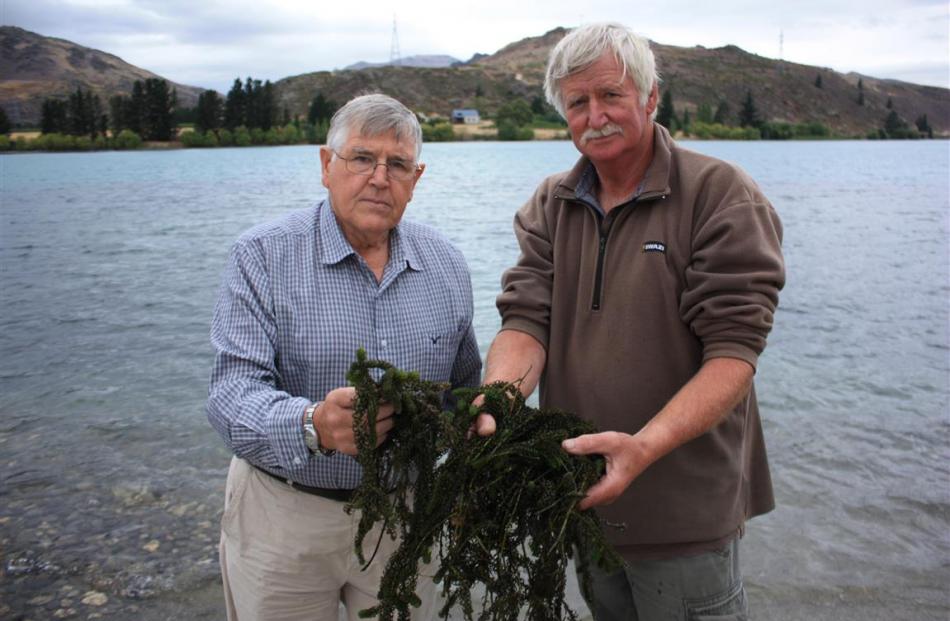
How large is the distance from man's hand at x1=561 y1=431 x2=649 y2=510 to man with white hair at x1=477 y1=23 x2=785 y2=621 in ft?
0.84

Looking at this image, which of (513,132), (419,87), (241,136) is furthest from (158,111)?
(419,87)

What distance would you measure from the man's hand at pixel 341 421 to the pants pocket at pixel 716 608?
1.48 meters

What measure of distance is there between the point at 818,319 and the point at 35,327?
1725 cm

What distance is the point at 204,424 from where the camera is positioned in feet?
33.2

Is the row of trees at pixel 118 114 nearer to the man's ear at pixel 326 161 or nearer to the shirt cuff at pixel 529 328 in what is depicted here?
the man's ear at pixel 326 161

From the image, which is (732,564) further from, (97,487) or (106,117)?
(106,117)

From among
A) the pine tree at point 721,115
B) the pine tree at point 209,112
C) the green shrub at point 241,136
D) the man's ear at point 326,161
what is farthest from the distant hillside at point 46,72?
the pine tree at point 721,115

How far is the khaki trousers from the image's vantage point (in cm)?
317

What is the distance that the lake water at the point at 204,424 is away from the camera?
20.3 ft

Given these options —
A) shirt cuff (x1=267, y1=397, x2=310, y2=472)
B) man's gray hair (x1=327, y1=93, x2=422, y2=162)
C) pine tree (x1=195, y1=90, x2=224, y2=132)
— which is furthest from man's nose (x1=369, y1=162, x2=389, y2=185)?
pine tree (x1=195, y1=90, x2=224, y2=132)

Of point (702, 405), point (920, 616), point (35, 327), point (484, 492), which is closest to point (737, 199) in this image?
point (702, 405)

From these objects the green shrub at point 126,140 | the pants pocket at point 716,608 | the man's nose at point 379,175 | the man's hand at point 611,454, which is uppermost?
the green shrub at point 126,140

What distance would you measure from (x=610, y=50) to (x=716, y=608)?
229 cm

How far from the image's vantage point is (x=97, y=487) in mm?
7969
